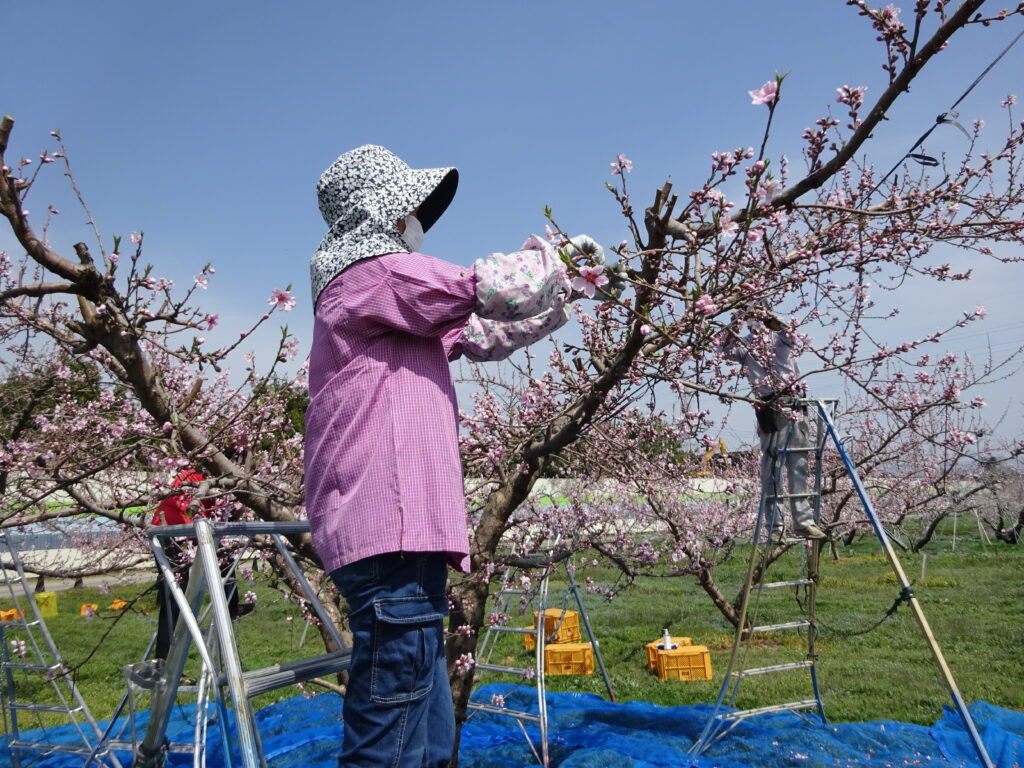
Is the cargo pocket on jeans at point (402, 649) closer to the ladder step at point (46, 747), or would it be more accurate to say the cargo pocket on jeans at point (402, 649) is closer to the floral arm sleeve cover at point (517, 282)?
the floral arm sleeve cover at point (517, 282)

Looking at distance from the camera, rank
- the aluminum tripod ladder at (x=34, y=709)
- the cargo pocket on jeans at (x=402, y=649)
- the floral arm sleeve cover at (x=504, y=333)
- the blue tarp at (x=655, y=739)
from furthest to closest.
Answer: the aluminum tripod ladder at (x=34, y=709) < the blue tarp at (x=655, y=739) < the floral arm sleeve cover at (x=504, y=333) < the cargo pocket on jeans at (x=402, y=649)

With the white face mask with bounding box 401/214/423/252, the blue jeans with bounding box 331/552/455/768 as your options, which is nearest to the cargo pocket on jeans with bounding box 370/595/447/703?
Answer: the blue jeans with bounding box 331/552/455/768

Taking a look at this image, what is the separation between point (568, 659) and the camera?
22.6 feet

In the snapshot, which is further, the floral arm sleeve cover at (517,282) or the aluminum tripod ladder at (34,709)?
the aluminum tripod ladder at (34,709)

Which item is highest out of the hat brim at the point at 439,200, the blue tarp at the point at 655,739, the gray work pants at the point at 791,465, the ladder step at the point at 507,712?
the hat brim at the point at 439,200

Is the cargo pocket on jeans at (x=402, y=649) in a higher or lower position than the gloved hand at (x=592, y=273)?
lower

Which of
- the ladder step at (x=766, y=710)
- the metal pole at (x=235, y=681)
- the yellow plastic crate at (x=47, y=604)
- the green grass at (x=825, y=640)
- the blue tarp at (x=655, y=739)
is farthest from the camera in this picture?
the yellow plastic crate at (x=47, y=604)

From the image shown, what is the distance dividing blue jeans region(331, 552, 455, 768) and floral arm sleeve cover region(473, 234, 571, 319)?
1.84 feet

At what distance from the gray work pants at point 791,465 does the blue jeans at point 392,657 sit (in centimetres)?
336

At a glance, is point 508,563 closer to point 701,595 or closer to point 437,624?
point 437,624

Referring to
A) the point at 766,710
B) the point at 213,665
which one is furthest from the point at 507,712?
the point at 213,665

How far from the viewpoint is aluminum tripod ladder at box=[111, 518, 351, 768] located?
1.53 metres

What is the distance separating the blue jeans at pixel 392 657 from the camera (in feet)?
5.18

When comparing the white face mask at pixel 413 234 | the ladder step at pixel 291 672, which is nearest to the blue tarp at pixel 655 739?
the ladder step at pixel 291 672
